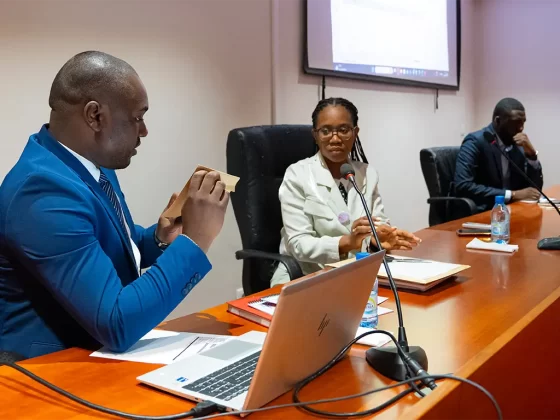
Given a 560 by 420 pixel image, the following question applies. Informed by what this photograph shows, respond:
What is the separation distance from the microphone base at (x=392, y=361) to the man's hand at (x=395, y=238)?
0.74 meters

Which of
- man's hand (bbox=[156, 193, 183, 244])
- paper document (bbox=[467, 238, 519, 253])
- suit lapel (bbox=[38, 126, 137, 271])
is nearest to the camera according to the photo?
suit lapel (bbox=[38, 126, 137, 271])

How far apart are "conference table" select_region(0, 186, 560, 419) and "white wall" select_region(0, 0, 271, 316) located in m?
1.27

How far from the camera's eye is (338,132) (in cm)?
216

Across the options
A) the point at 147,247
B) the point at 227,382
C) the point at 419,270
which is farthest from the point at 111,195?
the point at 419,270

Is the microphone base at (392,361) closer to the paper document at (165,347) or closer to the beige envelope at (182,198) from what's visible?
the paper document at (165,347)

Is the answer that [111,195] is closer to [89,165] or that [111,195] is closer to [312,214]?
[89,165]

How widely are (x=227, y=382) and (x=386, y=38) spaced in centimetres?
337

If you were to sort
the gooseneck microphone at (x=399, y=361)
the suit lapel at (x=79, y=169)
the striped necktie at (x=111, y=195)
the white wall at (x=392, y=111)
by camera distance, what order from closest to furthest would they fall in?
the gooseneck microphone at (x=399, y=361) → the suit lapel at (x=79, y=169) → the striped necktie at (x=111, y=195) → the white wall at (x=392, y=111)

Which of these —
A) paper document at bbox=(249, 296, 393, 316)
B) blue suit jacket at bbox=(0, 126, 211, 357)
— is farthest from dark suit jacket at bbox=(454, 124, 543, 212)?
blue suit jacket at bbox=(0, 126, 211, 357)

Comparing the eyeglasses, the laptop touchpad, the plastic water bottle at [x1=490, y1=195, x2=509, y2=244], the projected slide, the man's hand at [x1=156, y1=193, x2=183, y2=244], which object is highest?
the projected slide

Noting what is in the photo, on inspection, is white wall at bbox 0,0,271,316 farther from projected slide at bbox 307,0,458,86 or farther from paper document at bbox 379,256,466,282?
paper document at bbox 379,256,466,282

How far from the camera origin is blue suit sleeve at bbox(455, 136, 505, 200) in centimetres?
333

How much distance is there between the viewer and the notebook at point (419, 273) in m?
1.48

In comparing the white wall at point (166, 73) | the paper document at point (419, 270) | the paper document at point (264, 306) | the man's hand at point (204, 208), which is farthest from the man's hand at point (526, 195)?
the man's hand at point (204, 208)
